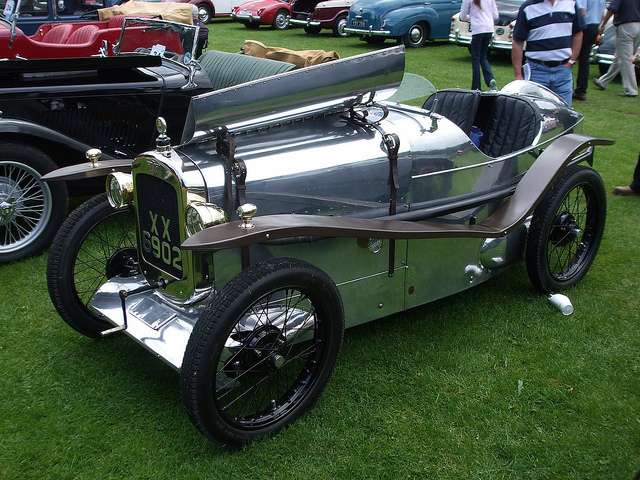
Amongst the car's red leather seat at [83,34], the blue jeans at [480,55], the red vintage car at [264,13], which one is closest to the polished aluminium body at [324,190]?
the car's red leather seat at [83,34]

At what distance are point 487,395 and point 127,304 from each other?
1672 mm

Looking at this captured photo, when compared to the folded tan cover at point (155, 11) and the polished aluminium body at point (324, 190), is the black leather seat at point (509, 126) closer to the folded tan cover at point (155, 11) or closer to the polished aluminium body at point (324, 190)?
the polished aluminium body at point (324, 190)

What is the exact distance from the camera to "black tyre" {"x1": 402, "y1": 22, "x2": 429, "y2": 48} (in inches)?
506

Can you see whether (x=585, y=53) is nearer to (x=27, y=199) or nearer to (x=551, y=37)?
(x=551, y=37)

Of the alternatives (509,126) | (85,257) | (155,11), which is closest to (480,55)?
(155,11)

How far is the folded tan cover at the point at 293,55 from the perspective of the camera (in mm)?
5672

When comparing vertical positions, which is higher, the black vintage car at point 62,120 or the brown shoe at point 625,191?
the black vintage car at point 62,120

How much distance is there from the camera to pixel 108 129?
438 centimetres

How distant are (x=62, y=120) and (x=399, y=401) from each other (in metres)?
2.99

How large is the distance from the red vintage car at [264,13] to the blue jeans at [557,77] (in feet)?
39.3

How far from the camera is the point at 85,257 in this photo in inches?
132

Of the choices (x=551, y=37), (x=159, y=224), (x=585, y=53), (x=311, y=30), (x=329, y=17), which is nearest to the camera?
(x=159, y=224)

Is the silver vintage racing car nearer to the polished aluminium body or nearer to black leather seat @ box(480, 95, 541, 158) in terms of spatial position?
the polished aluminium body

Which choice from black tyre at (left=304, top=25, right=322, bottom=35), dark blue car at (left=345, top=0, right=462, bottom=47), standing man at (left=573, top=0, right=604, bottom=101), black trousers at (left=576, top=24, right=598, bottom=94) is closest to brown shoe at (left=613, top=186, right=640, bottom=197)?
standing man at (left=573, top=0, right=604, bottom=101)
